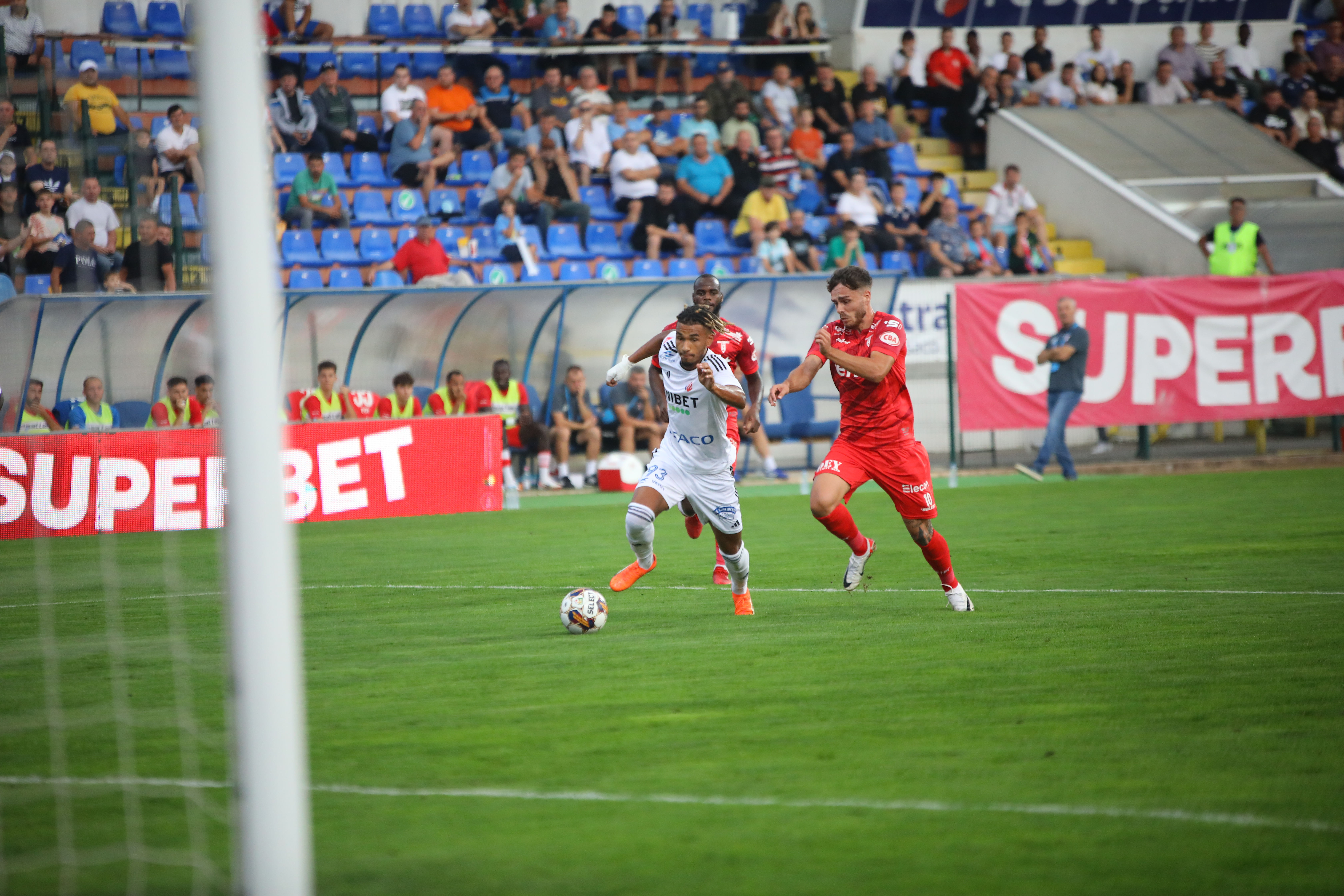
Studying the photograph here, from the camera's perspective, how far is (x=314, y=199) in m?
20.8

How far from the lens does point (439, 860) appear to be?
165 inches

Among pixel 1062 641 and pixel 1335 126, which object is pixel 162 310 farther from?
pixel 1335 126

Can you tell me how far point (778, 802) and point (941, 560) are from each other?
432 centimetres

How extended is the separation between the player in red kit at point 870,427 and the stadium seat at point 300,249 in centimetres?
1294

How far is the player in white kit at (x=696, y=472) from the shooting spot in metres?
8.92

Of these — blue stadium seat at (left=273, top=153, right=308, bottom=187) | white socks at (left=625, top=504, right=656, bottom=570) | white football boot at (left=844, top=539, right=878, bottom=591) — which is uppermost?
blue stadium seat at (left=273, top=153, right=308, bottom=187)

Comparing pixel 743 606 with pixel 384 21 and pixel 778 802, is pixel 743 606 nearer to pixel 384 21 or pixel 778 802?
pixel 778 802

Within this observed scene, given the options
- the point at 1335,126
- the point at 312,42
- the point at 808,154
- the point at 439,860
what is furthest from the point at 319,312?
the point at 1335,126

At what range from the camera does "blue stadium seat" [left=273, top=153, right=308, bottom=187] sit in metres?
20.6

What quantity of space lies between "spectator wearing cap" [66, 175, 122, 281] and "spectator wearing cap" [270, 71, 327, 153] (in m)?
9.45

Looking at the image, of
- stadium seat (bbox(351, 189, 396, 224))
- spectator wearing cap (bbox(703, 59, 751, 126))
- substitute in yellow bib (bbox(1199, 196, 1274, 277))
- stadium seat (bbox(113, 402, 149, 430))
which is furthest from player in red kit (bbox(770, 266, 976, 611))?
spectator wearing cap (bbox(703, 59, 751, 126))

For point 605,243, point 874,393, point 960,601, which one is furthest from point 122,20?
point 960,601

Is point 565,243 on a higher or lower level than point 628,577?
higher

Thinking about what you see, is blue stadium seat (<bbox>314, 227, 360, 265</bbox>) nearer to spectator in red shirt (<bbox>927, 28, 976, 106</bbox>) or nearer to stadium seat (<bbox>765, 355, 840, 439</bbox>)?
stadium seat (<bbox>765, 355, 840, 439</bbox>)
